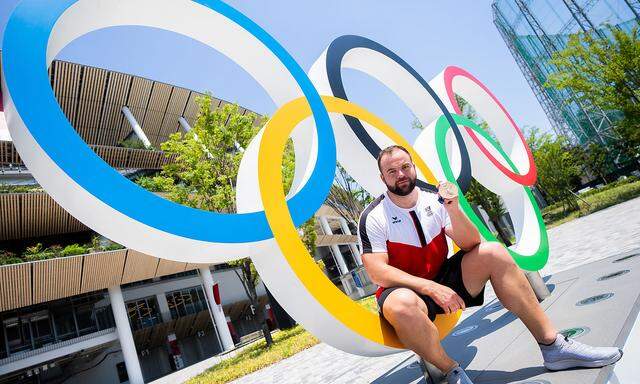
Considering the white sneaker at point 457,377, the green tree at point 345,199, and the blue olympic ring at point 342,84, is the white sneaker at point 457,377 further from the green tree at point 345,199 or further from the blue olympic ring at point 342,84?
the green tree at point 345,199

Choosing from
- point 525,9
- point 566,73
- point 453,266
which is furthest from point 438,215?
point 525,9

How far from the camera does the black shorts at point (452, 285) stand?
7.44 ft

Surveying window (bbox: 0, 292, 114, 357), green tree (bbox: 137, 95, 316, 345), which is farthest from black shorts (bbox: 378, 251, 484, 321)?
window (bbox: 0, 292, 114, 357)

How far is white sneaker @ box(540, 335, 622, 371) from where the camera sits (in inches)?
76.6

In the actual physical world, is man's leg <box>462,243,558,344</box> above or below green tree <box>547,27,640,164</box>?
below

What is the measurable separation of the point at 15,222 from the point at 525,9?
38.3 m

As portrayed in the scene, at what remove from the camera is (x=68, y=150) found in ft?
6.40

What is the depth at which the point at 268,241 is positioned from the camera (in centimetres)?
249

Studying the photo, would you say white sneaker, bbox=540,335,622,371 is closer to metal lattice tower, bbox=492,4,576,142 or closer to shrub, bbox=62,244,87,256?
shrub, bbox=62,244,87,256

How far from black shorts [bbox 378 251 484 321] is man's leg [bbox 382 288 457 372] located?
0.15m

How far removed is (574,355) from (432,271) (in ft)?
2.85

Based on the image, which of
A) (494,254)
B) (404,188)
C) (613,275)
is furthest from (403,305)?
(613,275)

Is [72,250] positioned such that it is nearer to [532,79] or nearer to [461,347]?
[461,347]

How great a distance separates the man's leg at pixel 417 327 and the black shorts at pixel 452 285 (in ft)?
0.50
